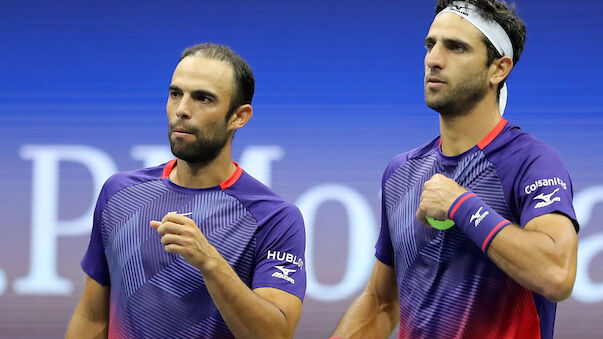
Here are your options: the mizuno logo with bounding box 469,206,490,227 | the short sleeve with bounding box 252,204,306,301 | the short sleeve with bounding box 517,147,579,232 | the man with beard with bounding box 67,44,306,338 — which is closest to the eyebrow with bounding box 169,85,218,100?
the man with beard with bounding box 67,44,306,338

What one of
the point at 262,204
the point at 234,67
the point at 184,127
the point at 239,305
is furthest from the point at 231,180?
the point at 239,305

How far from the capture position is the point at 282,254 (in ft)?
8.95

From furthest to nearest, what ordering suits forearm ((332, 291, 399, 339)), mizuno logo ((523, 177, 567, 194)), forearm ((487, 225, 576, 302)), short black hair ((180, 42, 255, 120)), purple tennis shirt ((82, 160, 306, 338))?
forearm ((332, 291, 399, 339)), short black hair ((180, 42, 255, 120)), purple tennis shirt ((82, 160, 306, 338)), mizuno logo ((523, 177, 567, 194)), forearm ((487, 225, 576, 302))

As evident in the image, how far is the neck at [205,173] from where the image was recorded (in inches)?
112

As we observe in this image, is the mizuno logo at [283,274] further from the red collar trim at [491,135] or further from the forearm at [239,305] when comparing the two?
the red collar trim at [491,135]

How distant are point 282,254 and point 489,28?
3.44 ft

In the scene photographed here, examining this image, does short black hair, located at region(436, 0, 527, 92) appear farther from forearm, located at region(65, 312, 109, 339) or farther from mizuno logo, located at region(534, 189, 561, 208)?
forearm, located at region(65, 312, 109, 339)

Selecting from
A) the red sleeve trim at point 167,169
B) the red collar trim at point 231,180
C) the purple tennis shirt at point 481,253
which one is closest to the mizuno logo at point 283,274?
the red collar trim at point 231,180

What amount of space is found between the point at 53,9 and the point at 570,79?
9.51 ft

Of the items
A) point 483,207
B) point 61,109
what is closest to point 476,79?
point 483,207

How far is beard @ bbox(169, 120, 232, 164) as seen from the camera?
9.08 ft

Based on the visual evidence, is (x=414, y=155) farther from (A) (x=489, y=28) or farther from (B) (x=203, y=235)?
(B) (x=203, y=235)

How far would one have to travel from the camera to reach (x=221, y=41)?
468 centimetres

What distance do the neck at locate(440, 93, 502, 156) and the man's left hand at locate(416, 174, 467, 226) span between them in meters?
0.22
